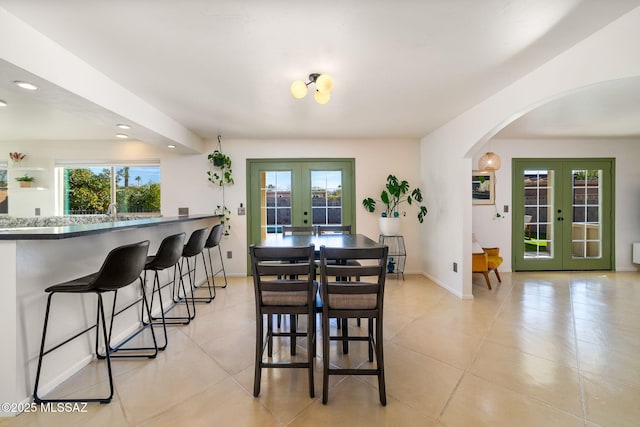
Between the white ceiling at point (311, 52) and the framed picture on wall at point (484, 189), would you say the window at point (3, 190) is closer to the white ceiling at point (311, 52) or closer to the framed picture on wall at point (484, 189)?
the white ceiling at point (311, 52)

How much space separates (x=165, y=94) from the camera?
267cm

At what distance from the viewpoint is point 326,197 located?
463cm

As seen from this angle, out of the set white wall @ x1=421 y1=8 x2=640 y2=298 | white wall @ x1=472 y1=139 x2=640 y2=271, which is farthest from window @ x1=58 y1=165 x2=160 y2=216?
white wall @ x1=472 y1=139 x2=640 y2=271

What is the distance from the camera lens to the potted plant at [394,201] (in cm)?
417

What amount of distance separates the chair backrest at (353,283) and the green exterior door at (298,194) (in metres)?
2.98

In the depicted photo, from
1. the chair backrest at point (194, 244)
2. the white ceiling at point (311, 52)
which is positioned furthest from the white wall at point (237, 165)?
the chair backrest at point (194, 244)

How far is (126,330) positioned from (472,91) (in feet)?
13.3

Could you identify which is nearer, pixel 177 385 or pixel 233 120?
pixel 177 385

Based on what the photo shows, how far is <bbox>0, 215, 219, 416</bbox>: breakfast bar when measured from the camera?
153cm

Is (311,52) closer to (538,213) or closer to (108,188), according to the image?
(108,188)

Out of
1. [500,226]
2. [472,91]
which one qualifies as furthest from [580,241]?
[472,91]

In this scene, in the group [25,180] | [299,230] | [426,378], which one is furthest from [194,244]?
[25,180]

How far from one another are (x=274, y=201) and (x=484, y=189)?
146 inches

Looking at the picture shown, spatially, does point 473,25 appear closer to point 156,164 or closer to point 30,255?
point 30,255
